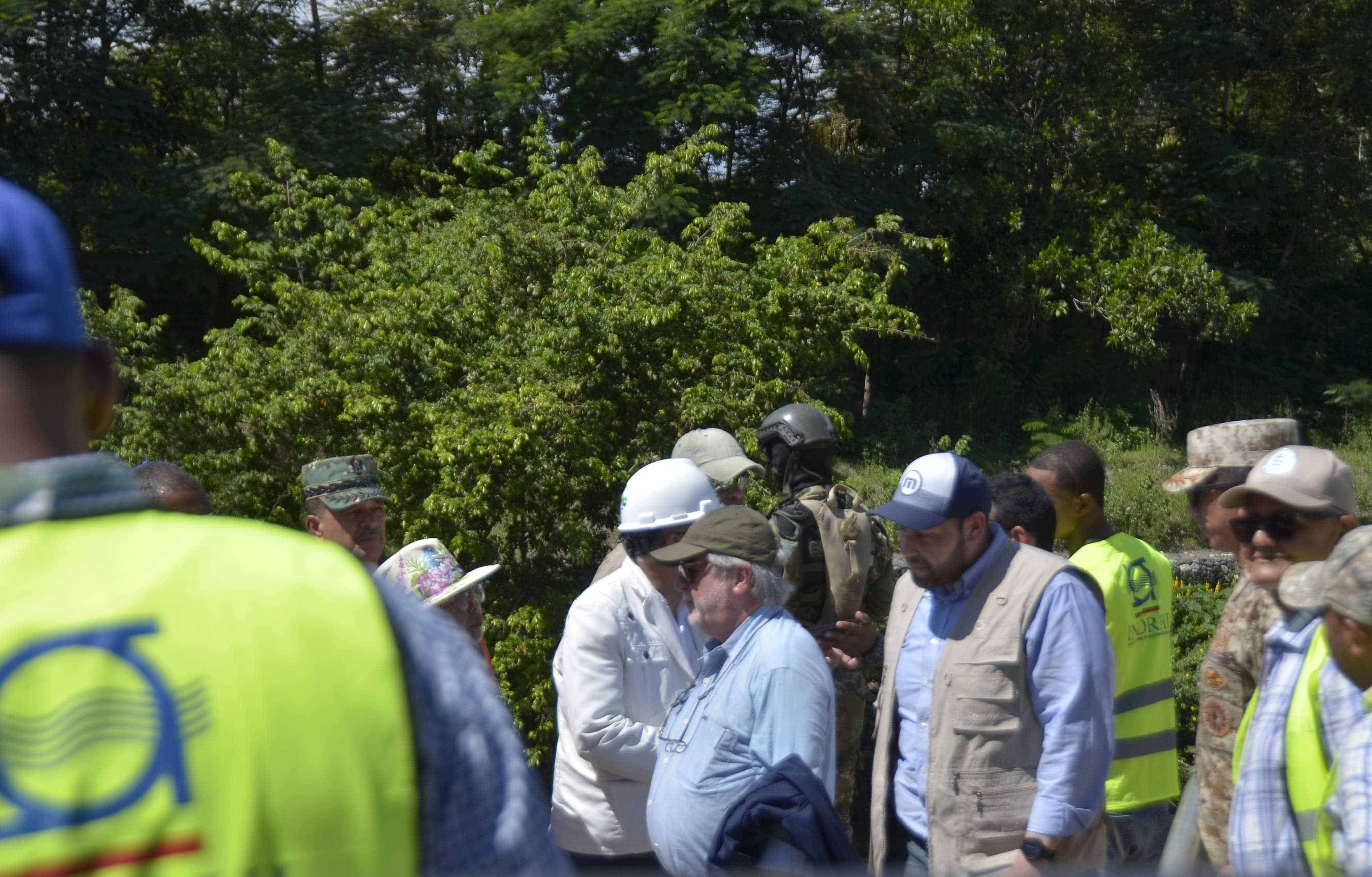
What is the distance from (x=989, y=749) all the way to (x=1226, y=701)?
23.6 inches

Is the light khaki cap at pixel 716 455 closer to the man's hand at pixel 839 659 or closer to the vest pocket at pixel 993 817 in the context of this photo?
the man's hand at pixel 839 659

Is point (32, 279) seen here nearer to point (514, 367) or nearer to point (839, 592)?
point (839, 592)

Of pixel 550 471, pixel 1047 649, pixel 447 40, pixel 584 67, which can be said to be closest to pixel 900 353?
pixel 584 67

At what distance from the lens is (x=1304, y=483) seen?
2.97 m

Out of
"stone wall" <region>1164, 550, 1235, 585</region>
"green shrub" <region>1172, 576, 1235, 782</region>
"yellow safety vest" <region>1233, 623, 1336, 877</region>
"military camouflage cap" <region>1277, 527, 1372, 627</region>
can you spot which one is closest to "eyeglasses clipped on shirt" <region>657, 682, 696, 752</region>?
"yellow safety vest" <region>1233, 623, 1336, 877</region>

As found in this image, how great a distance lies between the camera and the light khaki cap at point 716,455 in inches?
200

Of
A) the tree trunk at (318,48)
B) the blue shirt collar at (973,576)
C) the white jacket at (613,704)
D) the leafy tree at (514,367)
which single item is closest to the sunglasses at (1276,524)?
the blue shirt collar at (973,576)

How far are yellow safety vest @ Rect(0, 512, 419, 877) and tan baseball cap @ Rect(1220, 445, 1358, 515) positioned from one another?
8.64 feet

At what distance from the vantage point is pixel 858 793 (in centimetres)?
613

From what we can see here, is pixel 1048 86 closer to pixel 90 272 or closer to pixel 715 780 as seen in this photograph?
pixel 90 272

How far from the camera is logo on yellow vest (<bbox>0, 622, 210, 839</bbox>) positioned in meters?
0.83

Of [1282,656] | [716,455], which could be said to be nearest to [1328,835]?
[1282,656]

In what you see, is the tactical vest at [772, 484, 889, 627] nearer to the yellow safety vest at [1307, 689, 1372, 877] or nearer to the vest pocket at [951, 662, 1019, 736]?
the vest pocket at [951, 662, 1019, 736]

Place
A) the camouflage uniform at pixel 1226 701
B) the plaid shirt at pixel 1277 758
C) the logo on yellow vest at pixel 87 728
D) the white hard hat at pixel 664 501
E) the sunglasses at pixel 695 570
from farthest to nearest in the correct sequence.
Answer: the white hard hat at pixel 664 501, the sunglasses at pixel 695 570, the camouflage uniform at pixel 1226 701, the plaid shirt at pixel 1277 758, the logo on yellow vest at pixel 87 728
